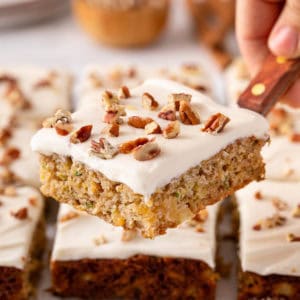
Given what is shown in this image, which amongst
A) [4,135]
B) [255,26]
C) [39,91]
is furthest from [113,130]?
[39,91]

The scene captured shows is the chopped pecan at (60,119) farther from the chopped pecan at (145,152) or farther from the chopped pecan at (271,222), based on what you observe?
the chopped pecan at (271,222)

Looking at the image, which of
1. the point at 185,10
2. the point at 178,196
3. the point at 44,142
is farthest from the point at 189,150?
the point at 185,10

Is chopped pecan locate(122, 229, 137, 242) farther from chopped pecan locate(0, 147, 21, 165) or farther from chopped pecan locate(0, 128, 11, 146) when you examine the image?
chopped pecan locate(0, 128, 11, 146)

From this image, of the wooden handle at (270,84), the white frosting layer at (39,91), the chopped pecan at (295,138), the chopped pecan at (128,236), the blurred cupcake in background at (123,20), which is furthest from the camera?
the blurred cupcake in background at (123,20)

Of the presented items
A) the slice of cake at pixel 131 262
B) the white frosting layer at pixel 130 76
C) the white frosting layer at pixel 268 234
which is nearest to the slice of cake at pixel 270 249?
the white frosting layer at pixel 268 234

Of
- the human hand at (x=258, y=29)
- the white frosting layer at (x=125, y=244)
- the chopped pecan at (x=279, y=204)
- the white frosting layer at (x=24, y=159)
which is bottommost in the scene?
the white frosting layer at (x=24, y=159)

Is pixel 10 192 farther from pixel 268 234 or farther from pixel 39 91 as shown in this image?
pixel 268 234

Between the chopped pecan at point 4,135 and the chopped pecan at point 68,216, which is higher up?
the chopped pecan at point 68,216
